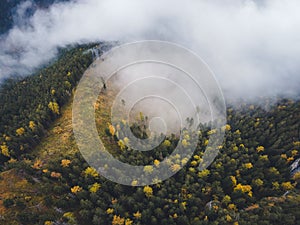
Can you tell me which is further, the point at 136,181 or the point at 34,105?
the point at 34,105

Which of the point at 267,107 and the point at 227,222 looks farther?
the point at 267,107

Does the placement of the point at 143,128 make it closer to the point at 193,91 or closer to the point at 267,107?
the point at 193,91

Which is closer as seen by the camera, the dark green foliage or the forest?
the forest

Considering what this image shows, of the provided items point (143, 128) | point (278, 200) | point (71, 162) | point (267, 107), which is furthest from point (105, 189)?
point (267, 107)

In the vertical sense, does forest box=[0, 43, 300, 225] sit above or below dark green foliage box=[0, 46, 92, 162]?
below

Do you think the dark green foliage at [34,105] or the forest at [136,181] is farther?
the dark green foliage at [34,105]

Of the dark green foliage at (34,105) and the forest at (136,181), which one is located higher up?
the dark green foliage at (34,105)

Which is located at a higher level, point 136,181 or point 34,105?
point 34,105

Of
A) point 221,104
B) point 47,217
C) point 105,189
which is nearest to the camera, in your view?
point 47,217
